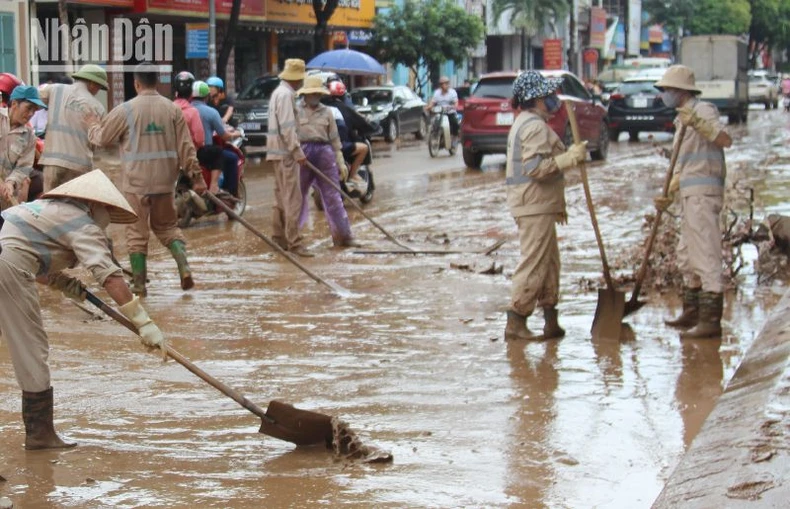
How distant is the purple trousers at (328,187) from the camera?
12000 millimetres

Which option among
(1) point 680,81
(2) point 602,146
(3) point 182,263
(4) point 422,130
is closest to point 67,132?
(3) point 182,263

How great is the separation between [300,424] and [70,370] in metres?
2.11

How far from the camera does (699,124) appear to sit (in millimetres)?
7695

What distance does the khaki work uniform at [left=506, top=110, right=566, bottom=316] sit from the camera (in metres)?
7.64

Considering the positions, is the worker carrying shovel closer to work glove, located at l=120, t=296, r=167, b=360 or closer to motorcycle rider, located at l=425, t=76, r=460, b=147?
work glove, located at l=120, t=296, r=167, b=360

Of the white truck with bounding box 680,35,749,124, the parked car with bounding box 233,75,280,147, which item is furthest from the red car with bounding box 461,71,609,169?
the white truck with bounding box 680,35,749,124

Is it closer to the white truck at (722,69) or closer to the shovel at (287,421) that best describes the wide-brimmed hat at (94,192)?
the shovel at (287,421)

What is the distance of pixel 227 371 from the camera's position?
7090 mm

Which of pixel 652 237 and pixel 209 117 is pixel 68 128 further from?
pixel 652 237

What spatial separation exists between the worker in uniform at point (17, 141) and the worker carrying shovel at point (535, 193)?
142 inches

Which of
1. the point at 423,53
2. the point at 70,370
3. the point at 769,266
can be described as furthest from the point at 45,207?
the point at 423,53

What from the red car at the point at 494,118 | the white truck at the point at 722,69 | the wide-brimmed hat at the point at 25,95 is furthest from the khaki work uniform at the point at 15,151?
the white truck at the point at 722,69

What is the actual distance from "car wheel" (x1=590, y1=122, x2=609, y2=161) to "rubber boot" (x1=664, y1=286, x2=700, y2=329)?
14.9m

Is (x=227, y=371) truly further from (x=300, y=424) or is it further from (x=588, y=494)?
(x=588, y=494)
